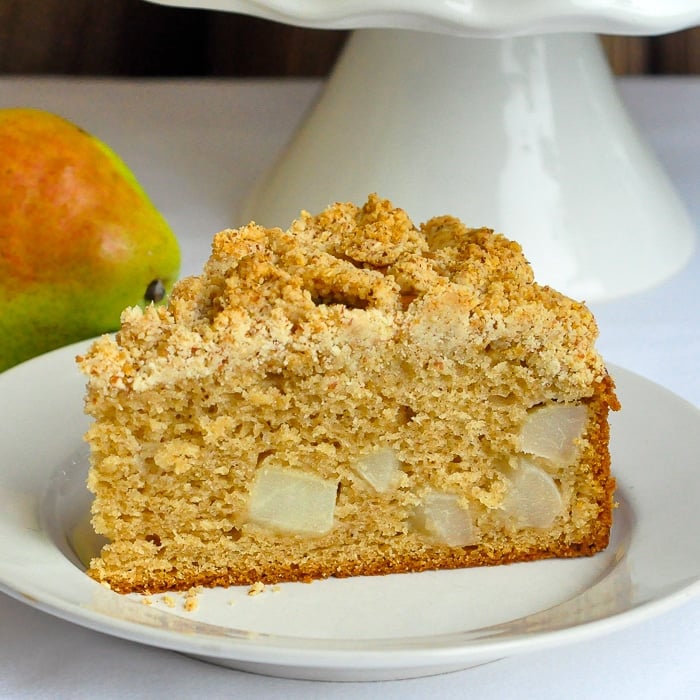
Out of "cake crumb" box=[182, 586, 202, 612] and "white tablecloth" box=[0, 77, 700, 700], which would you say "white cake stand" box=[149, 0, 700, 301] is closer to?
"white tablecloth" box=[0, 77, 700, 700]

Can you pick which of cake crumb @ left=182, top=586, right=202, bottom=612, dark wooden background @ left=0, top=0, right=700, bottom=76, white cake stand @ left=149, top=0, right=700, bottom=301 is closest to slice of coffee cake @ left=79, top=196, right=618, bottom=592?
cake crumb @ left=182, top=586, right=202, bottom=612

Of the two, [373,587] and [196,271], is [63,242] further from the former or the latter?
[373,587]

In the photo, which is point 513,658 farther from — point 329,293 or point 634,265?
point 634,265

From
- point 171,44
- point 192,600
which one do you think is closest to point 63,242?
point 192,600

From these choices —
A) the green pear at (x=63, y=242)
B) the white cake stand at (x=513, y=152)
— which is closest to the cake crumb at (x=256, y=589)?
the green pear at (x=63, y=242)

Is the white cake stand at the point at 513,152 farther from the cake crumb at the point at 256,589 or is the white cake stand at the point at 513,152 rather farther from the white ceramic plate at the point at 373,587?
the cake crumb at the point at 256,589
